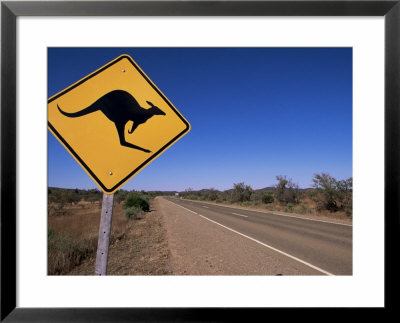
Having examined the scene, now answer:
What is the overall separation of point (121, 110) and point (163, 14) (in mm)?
678

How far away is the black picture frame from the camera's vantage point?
3.81 ft

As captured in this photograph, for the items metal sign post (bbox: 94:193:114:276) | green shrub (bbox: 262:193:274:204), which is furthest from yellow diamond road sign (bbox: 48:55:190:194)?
green shrub (bbox: 262:193:274:204)

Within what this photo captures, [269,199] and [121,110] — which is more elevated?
[121,110]

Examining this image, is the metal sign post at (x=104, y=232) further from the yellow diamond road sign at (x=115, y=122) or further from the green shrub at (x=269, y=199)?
the green shrub at (x=269, y=199)

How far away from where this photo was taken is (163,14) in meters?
1.26

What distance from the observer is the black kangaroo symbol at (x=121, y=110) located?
106 centimetres

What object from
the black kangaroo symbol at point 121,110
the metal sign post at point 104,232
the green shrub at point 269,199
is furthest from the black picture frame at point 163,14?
the green shrub at point 269,199

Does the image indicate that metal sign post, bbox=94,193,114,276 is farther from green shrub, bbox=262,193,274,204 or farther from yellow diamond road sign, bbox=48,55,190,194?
green shrub, bbox=262,193,274,204

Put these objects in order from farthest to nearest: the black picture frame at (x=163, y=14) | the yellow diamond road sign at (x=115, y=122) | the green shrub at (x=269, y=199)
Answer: the green shrub at (x=269, y=199), the black picture frame at (x=163, y=14), the yellow diamond road sign at (x=115, y=122)

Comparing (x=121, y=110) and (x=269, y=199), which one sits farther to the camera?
(x=269, y=199)

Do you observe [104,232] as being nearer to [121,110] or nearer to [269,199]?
[121,110]

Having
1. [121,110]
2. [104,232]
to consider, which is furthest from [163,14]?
[104,232]

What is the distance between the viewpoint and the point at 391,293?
120cm

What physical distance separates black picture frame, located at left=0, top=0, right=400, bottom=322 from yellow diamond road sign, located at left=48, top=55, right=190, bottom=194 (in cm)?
39
